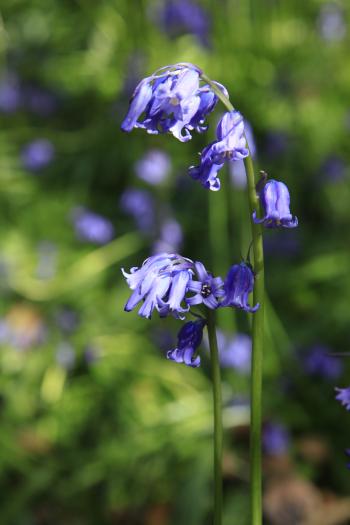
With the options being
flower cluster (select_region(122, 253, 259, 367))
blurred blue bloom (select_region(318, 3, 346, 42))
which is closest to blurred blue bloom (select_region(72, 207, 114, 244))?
blurred blue bloom (select_region(318, 3, 346, 42))

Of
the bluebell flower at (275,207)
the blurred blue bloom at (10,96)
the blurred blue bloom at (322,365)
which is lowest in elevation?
the blurred blue bloom at (322,365)

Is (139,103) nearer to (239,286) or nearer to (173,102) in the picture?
(173,102)

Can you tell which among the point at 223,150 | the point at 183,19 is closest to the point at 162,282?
the point at 223,150

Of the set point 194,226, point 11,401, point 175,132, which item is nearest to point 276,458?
Result: point 11,401

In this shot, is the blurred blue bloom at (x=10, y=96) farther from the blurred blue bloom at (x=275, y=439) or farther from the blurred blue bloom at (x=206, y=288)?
the blurred blue bloom at (x=206, y=288)

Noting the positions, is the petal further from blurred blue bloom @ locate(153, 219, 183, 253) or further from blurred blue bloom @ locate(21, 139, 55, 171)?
blurred blue bloom @ locate(21, 139, 55, 171)

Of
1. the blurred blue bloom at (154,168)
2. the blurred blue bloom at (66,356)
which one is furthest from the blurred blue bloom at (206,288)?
the blurred blue bloom at (154,168)
